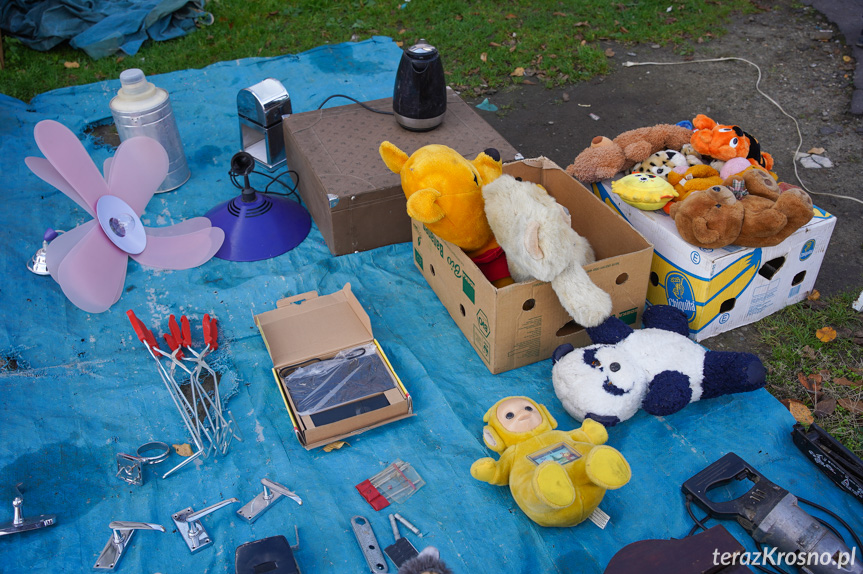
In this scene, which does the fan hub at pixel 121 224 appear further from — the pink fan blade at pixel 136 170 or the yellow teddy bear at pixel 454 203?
the yellow teddy bear at pixel 454 203

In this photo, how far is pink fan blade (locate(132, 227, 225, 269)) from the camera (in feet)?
6.54

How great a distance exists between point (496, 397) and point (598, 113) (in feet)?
6.93

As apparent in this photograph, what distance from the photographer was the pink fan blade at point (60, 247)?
1.60 m

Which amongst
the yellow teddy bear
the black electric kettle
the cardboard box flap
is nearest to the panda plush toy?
the yellow teddy bear

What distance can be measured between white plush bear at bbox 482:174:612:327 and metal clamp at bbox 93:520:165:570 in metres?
1.19

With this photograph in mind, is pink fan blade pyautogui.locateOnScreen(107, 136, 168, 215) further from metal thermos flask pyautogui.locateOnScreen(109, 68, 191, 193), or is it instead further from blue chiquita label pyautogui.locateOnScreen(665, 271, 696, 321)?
blue chiquita label pyautogui.locateOnScreen(665, 271, 696, 321)

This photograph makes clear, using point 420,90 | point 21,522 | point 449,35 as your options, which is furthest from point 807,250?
point 449,35

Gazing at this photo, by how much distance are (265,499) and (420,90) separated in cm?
162

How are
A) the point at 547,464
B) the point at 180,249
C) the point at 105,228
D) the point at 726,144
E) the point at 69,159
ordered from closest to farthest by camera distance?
the point at 547,464
the point at 69,159
the point at 105,228
the point at 180,249
the point at 726,144

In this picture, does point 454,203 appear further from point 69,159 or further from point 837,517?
point 837,517

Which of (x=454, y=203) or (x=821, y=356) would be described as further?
(x=821, y=356)

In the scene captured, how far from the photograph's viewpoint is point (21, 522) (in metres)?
1.55

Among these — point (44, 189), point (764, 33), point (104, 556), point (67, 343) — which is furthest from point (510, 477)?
point (764, 33)

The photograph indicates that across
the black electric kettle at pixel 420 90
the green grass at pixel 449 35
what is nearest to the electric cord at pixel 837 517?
the black electric kettle at pixel 420 90
